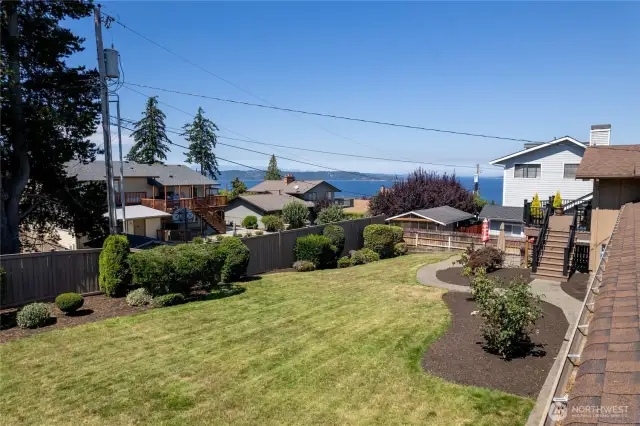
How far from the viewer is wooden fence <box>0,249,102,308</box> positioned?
38.9 feet

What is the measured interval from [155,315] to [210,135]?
6738cm

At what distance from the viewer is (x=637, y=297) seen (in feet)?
10.6

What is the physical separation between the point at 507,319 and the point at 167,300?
9.38 metres

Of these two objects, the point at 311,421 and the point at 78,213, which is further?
the point at 78,213

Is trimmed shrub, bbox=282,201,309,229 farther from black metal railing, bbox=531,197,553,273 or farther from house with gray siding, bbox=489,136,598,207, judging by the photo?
black metal railing, bbox=531,197,553,273

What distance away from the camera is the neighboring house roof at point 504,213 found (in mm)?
31342

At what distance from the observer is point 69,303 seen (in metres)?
11.5

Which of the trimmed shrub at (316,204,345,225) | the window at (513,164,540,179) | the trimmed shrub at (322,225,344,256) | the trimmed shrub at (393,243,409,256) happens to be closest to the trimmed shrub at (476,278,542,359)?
the trimmed shrub at (322,225,344,256)

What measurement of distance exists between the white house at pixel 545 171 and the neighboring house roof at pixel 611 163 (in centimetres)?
1213

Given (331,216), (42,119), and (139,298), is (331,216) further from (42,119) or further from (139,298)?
(139,298)

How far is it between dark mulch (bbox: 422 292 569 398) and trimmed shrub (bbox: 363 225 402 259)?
13.8 meters

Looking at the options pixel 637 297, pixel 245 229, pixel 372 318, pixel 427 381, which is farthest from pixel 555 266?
pixel 245 229

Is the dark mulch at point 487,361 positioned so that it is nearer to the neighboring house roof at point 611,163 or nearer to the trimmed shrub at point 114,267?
the neighboring house roof at point 611,163

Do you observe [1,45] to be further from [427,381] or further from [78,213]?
[427,381]
